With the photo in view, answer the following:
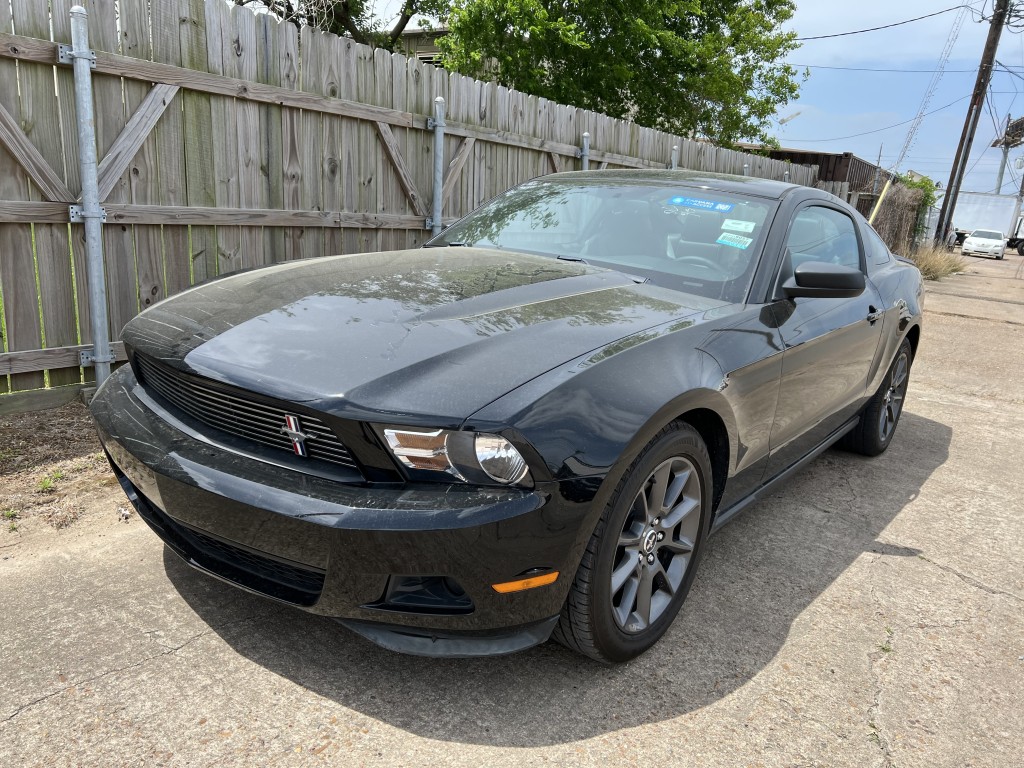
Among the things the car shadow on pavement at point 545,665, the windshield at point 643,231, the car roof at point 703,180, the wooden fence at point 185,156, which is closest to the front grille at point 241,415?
the car shadow on pavement at point 545,665

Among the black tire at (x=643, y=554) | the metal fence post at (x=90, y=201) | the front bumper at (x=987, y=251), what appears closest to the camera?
the black tire at (x=643, y=554)

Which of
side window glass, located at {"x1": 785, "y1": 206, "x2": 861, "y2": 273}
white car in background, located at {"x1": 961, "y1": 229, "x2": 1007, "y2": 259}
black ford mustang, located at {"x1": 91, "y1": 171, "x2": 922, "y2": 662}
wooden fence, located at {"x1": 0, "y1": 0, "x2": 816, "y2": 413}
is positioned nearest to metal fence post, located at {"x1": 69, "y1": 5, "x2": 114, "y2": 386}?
wooden fence, located at {"x1": 0, "y1": 0, "x2": 816, "y2": 413}

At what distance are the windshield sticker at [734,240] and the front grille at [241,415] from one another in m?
1.93

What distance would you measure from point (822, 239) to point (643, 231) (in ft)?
3.22

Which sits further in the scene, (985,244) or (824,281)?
(985,244)

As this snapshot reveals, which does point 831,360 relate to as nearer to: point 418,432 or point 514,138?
point 418,432

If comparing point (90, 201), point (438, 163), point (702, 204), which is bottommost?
point (90, 201)

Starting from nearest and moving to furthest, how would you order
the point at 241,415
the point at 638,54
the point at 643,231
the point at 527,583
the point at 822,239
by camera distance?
the point at 527,583 → the point at 241,415 → the point at 643,231 → the point at 822,239 → the point at 638,54

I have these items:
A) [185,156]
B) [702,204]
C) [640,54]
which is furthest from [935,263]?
[185,156]

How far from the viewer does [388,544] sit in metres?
1.91

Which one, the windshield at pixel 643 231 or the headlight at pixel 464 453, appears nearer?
the headlight at pixel 464 453

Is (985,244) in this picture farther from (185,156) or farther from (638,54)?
(185,156)

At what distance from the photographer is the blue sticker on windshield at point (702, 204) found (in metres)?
3.41

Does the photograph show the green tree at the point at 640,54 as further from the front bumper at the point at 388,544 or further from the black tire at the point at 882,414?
the front bumper at the point at 388,544
